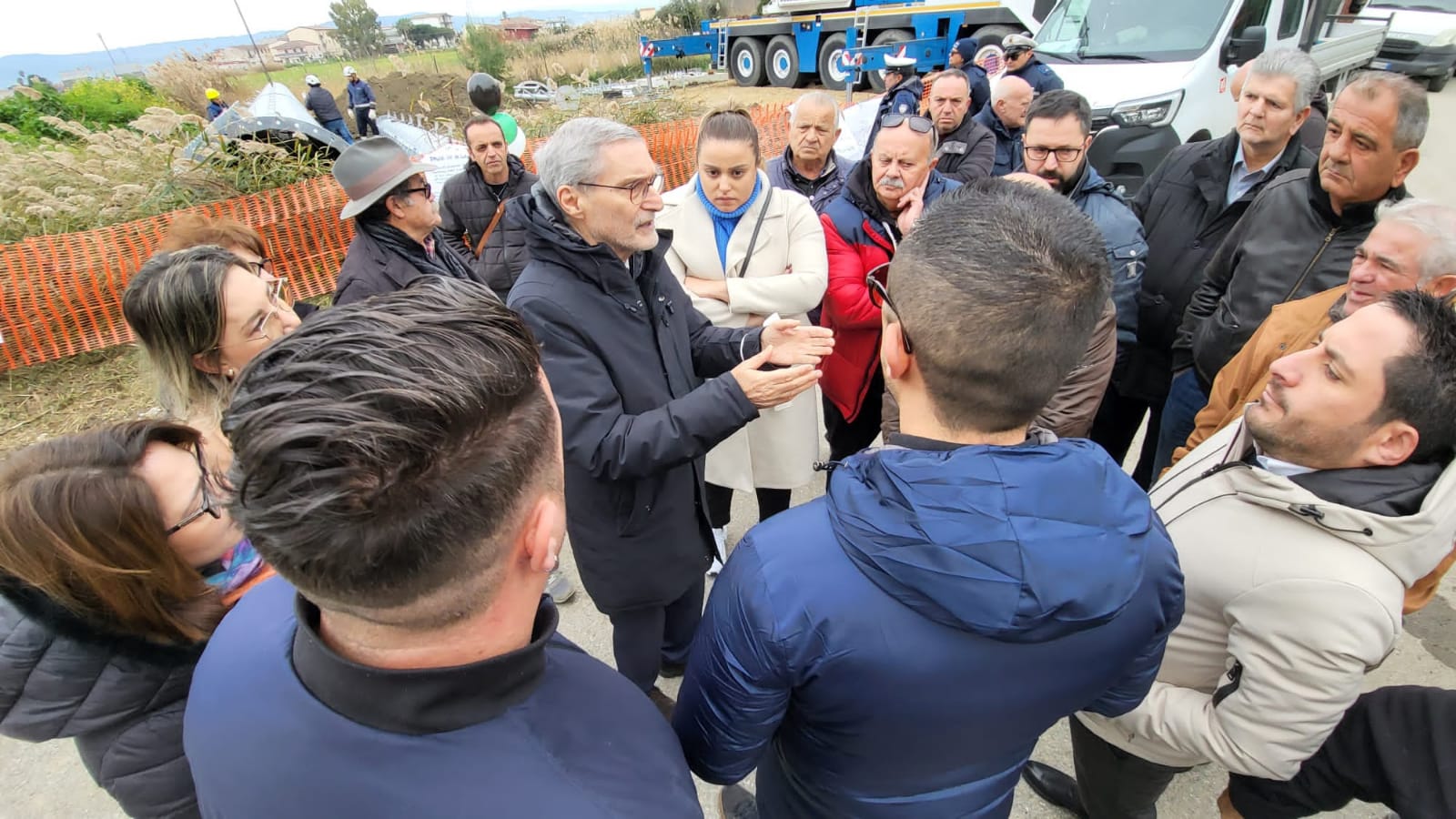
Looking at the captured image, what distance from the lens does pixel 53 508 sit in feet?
3.85

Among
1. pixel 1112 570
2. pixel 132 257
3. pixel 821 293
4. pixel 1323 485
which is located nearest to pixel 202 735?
pixel 1112 570

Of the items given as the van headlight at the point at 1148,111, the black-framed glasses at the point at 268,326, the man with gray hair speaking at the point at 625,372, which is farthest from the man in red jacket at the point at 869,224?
the van headlight at the point at 1148,111

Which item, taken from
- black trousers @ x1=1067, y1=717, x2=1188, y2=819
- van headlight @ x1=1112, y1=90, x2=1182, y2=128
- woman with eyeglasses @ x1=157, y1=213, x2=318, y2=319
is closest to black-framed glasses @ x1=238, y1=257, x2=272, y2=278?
woman with eyeglasses @ x1=157, y1=213, x2=318, y2=319

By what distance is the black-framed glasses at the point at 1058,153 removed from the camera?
2889 millimetres

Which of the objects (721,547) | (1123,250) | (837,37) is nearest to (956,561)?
(1123,250)

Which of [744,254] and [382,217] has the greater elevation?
[382,217]

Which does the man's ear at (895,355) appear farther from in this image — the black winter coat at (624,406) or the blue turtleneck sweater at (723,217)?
the blue turtleneck sweater at (723,217)

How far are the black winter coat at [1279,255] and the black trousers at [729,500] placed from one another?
183 centimetres

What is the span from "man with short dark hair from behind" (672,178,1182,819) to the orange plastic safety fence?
4.47m

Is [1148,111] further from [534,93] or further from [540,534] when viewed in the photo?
[534,93]

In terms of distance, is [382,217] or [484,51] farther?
[484,51]

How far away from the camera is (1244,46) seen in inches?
A: 229

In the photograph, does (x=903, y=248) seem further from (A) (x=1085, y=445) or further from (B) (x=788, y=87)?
(B) (x=788, y=87)

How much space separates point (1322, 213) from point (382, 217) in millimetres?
3778
